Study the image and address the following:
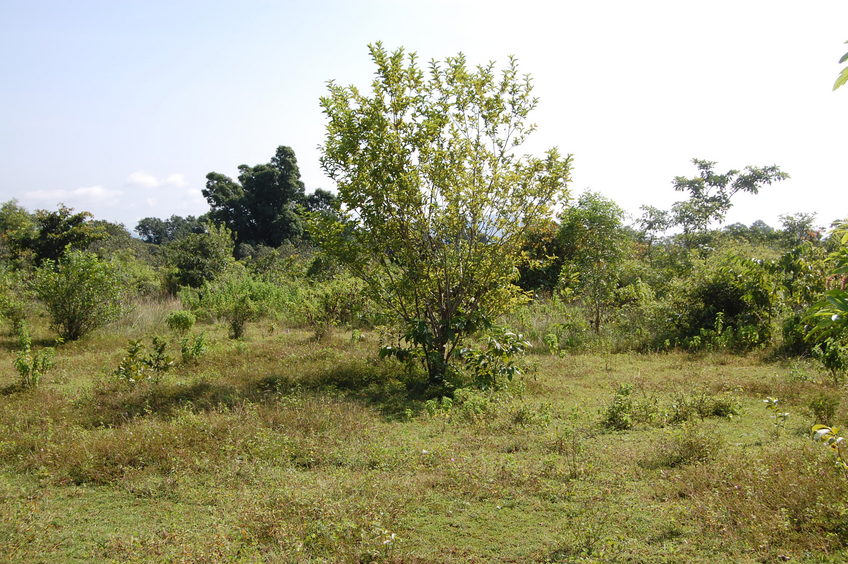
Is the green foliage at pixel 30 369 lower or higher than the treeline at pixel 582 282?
lower

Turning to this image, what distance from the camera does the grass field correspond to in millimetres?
3730

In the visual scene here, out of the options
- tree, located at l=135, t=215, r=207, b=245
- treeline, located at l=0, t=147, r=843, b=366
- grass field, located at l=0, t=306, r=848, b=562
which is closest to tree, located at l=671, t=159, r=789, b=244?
treeline, located at l=0, t=147, r=843, b=366

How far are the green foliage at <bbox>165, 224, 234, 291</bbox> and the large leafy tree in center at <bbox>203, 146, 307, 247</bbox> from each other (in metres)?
14.4

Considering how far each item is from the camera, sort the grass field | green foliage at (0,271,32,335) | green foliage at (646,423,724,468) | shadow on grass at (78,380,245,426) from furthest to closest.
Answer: green foliage at (0,271,32,335) → shadow on grass at (78,380,245,426) → green foliage at (646,423,724,468) → the grass field

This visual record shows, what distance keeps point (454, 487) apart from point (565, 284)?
35.0 feet

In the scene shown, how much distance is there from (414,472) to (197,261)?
16069 mm

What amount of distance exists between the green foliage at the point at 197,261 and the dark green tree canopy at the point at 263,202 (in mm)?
14296

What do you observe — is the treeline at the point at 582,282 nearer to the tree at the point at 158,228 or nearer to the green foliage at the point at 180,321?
the green foliage at the point at 180,321

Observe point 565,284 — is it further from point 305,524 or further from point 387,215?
point 305,524

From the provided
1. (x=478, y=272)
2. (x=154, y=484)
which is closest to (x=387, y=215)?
(x=478, y=272)

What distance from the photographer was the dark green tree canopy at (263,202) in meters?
34.3

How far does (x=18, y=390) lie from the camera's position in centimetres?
779

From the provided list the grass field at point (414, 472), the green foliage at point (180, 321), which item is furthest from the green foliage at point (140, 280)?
the grass field at point (414, 472)

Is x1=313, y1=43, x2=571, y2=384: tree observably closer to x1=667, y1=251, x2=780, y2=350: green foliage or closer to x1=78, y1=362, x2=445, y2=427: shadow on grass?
x1=78, y1=362, x2=445, y2=427: shadow on grass
